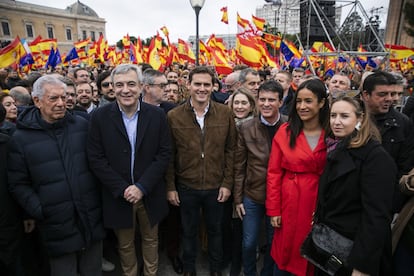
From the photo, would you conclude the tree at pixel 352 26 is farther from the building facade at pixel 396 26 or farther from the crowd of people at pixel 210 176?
the building facade at pixel 396 26

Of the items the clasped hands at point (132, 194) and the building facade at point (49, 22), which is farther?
the building facade at point (49, 22)

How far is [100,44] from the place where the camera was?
1653cm

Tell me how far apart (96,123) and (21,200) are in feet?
2.89

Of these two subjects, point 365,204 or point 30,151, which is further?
point 30,151

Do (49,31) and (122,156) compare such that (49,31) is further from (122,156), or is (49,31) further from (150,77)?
(122,156)

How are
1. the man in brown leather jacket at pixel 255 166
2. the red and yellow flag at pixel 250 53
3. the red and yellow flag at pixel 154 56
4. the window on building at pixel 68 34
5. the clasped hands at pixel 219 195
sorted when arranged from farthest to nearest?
1. the window on building at pixel 68 34
2. the red and yellow flag at pixel 154 56
3. the red and yellow flag at pixel 250 53
4. the clasped hands at pixel 219 195
5. the man in brown leather jacket at pixel 255 166

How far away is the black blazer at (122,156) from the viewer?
8.21 ft

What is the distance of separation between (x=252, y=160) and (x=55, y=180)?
1843mm

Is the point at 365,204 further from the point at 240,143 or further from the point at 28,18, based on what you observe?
the point at 28,18

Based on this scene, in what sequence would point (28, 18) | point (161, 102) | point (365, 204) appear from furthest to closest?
point (28, 18)
point (161, 102)
point (365, 204)

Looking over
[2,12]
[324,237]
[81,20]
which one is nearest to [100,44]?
[324,237]

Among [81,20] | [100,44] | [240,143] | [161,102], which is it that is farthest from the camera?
[81,20]

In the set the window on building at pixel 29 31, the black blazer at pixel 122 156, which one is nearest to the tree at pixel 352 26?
the black blazer at pixel 122 156

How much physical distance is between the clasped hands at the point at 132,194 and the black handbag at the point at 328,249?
158 cm
